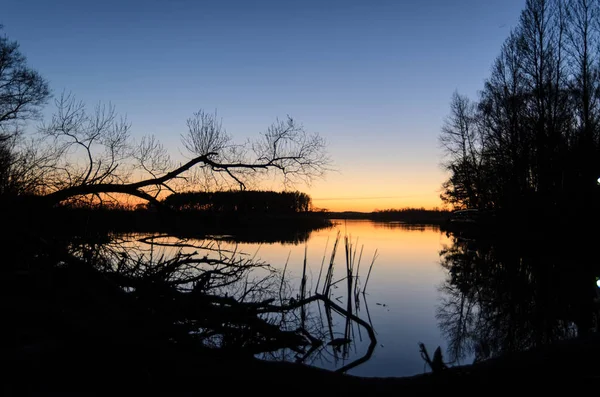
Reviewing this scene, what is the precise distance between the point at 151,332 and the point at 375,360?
417 cm

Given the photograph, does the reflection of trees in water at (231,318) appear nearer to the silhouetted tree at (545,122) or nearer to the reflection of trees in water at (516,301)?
the reflection of trees in water at (516,301)

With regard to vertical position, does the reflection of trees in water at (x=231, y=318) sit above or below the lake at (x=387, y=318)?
above

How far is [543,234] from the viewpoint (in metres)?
21.6

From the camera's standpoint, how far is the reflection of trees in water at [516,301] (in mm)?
7824

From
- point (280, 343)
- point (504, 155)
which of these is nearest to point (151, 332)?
point (280, 343)

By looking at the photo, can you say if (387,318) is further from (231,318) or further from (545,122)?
(545,122)

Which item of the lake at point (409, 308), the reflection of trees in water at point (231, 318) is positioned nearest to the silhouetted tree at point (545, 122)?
the lake at point (409, 308)

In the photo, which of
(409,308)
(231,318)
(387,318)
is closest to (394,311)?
(409,308)

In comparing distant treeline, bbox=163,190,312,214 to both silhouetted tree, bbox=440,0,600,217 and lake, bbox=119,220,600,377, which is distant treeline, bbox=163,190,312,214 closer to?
lake, bbox=119,220,600,377

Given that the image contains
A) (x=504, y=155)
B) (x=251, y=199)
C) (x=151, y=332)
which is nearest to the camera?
(x=151, y=332)

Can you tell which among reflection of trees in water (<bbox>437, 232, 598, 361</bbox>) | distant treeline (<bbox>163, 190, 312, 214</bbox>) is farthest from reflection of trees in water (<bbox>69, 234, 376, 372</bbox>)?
reflection of trees in water (<bbox>437, 232, 598, 361</bbox>)

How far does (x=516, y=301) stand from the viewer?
1110cm

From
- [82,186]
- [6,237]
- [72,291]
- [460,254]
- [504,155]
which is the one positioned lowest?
[460,254]

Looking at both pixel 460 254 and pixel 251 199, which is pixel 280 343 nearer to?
pixel 251 199
